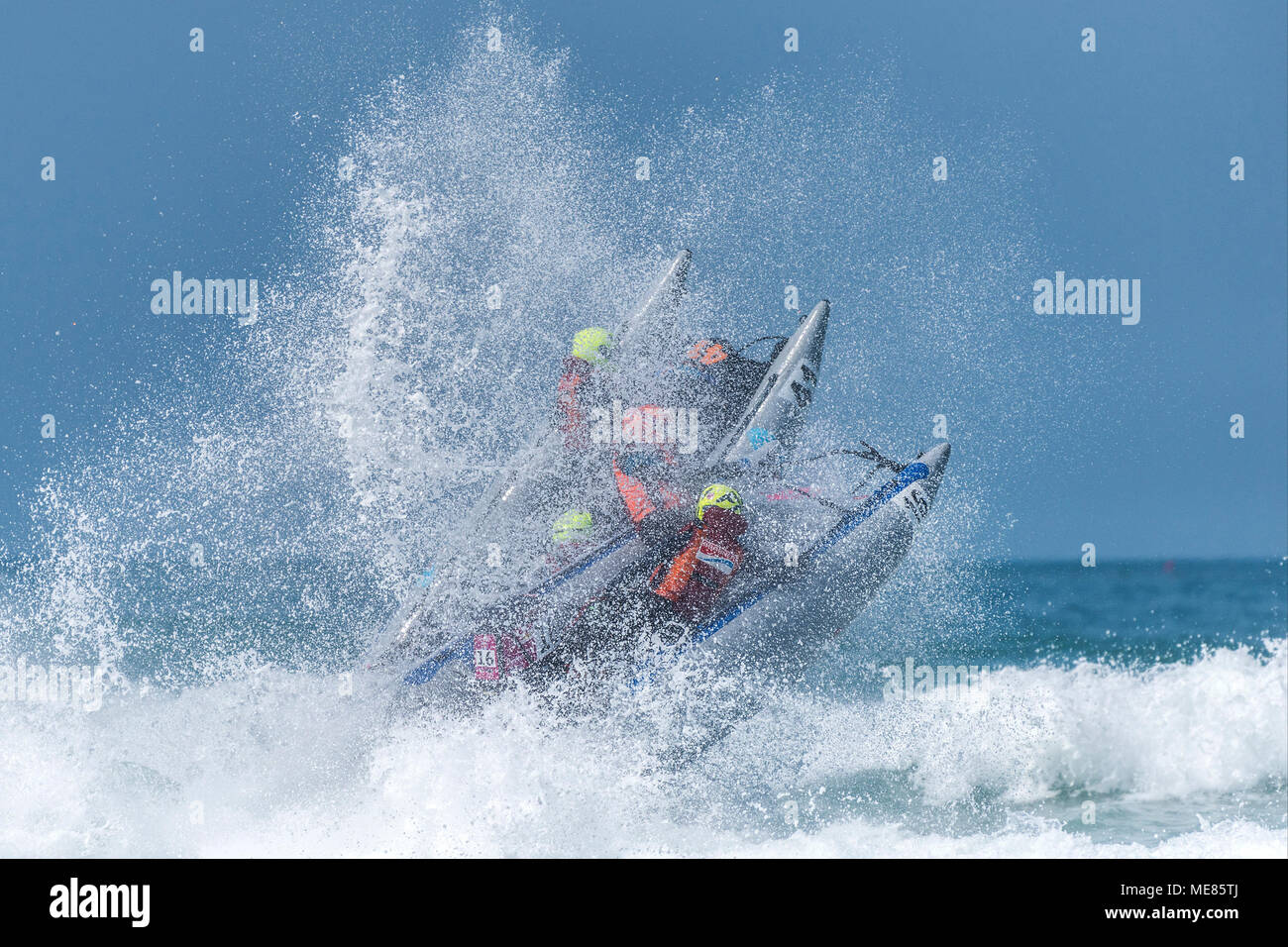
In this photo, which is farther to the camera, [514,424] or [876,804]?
[514,424]

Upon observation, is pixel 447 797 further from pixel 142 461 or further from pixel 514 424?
pixel 142 461

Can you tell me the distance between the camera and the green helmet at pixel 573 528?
8.70m

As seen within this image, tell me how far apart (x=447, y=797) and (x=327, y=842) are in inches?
28.5

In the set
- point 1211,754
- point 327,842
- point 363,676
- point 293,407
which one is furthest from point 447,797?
point 1211,754

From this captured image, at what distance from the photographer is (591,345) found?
9.44 meters

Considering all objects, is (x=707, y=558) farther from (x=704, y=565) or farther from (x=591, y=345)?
(x=591, y=345)

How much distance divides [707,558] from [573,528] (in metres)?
1.28

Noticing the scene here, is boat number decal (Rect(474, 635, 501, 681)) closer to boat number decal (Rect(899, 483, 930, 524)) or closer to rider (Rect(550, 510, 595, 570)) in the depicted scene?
rider (Rect(550, 510, 595, 570))

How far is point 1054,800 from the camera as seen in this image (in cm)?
867

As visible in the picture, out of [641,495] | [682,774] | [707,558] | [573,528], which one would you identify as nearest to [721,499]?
[707,558]

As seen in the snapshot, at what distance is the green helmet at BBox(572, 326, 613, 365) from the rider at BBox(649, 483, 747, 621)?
194cm

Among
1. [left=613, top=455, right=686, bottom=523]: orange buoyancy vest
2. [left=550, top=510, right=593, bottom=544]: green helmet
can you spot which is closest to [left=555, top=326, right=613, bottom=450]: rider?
[left=613, top=455, right=686, bottom=523]: orange buoyancy vest

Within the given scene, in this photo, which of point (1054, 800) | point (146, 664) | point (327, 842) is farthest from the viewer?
point (146, 664)

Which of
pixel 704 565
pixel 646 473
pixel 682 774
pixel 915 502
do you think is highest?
pixel 646 473
